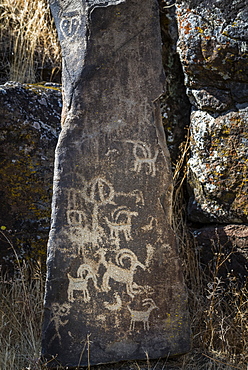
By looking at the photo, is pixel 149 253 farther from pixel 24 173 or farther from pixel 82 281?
pixel 24 173

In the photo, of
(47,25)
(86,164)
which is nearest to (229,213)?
(86,164)

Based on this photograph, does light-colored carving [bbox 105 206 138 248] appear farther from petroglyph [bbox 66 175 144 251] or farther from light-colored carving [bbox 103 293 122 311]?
light-colored carving [bbox 103 293 122 311]

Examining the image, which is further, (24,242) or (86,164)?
(24,242)

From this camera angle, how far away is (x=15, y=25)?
15.8ft

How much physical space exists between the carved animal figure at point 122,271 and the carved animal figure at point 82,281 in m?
0.06

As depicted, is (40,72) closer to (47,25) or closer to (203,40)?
(47,25)

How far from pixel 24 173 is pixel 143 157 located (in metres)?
1.01

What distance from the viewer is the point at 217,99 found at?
3045mm

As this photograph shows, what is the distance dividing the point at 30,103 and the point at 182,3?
3.90 ft

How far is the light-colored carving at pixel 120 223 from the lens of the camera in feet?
8.41

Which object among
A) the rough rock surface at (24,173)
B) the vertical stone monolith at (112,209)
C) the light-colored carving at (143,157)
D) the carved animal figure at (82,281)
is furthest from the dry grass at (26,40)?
the carved animal figure at (82,281)

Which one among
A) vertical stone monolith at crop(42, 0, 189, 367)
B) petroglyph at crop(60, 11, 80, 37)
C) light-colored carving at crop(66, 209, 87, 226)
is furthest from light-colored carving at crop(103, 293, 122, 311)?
petroglyph at crop(60, 11, 80, 37)

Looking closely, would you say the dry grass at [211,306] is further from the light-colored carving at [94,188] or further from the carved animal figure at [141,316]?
the light-colored carving at [94,188]

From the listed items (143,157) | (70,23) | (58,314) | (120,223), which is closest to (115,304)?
(58,314)
